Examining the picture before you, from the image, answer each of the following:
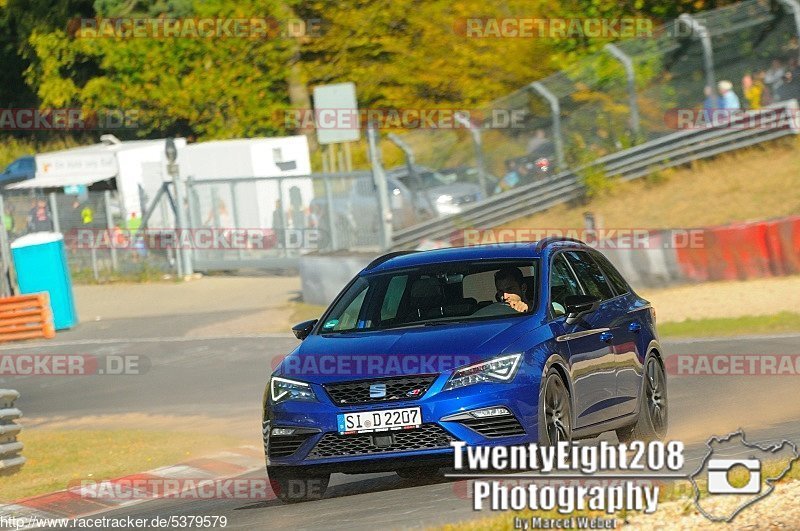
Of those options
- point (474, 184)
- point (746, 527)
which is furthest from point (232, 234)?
point (746, 527)

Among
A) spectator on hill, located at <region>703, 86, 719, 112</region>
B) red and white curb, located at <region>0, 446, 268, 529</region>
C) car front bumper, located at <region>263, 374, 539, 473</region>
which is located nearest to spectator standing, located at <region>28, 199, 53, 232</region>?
spectator on hill, located at <region>703, 86, 719, 112</region>

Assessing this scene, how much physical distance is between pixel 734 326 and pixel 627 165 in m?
12.1

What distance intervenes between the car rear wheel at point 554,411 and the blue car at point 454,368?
0.01m

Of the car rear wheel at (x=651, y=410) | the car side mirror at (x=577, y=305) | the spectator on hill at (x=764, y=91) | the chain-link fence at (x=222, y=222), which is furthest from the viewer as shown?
the chain-link fence at (x=222, y=222)

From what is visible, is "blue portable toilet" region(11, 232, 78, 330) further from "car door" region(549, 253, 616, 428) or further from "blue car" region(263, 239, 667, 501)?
"car door" region(549, 253, 616, 428)

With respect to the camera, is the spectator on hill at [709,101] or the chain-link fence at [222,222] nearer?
the spectator on hill at [709,101]

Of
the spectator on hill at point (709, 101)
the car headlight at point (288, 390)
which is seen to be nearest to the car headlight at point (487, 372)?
the car headlight at point (288, 390)

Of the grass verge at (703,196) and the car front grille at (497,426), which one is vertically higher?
the grass verge at (703,196)

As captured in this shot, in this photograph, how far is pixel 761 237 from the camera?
851 inches

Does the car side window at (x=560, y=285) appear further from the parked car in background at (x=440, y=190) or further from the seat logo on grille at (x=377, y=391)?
the parked car in background at (x=440, y=190)

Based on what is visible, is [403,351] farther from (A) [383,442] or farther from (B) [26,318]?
(B) [26,318]

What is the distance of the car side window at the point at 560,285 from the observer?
9.82 metres

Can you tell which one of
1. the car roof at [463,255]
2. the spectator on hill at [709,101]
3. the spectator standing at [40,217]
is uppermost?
the spectator on hill at [709,101]

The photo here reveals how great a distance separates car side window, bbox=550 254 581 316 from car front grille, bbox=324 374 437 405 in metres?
1.31
